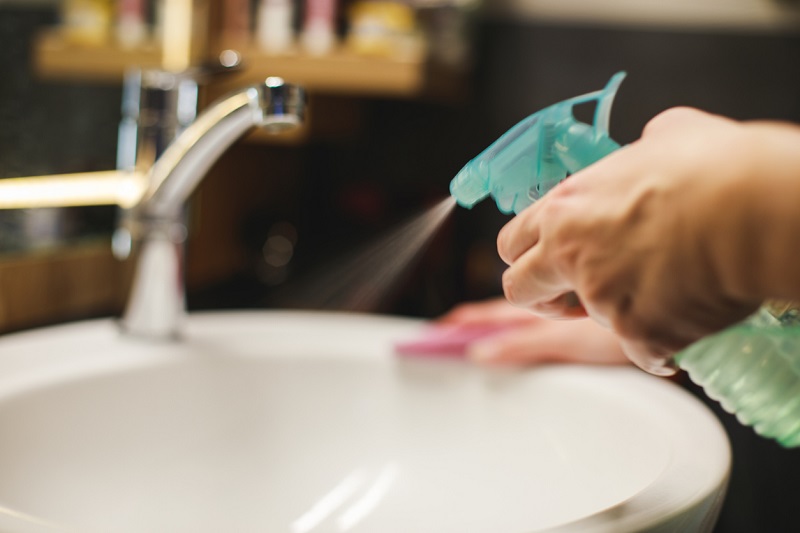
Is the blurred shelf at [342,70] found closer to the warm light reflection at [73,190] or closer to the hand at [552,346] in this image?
the warm light reflection at [73,190]

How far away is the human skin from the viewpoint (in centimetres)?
33

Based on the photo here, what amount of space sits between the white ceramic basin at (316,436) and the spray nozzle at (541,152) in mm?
175

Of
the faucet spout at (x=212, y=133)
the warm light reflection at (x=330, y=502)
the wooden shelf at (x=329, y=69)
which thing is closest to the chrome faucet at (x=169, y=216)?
the faucet spout at (x=212, y=133)

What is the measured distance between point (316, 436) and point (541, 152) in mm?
354

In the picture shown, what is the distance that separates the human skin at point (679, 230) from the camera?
0.33m

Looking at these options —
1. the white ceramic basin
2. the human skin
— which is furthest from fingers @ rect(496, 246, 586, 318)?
the white ceramic basin

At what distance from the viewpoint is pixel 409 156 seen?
132 centimetres

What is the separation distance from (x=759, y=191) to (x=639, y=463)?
27cm

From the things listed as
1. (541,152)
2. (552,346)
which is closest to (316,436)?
(552,346)

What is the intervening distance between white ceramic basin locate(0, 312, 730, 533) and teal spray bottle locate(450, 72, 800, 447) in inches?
2.1

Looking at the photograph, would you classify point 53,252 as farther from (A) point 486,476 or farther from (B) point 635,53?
(B) point 635,53

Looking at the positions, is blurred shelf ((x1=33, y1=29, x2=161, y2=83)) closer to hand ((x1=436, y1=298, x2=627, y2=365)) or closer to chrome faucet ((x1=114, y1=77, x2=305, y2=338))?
chrome faucet ((x1=114, y1=77, x2=305, y2=338))

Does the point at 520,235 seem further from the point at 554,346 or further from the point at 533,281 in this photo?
the point at 554,346

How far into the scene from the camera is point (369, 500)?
639 mm
